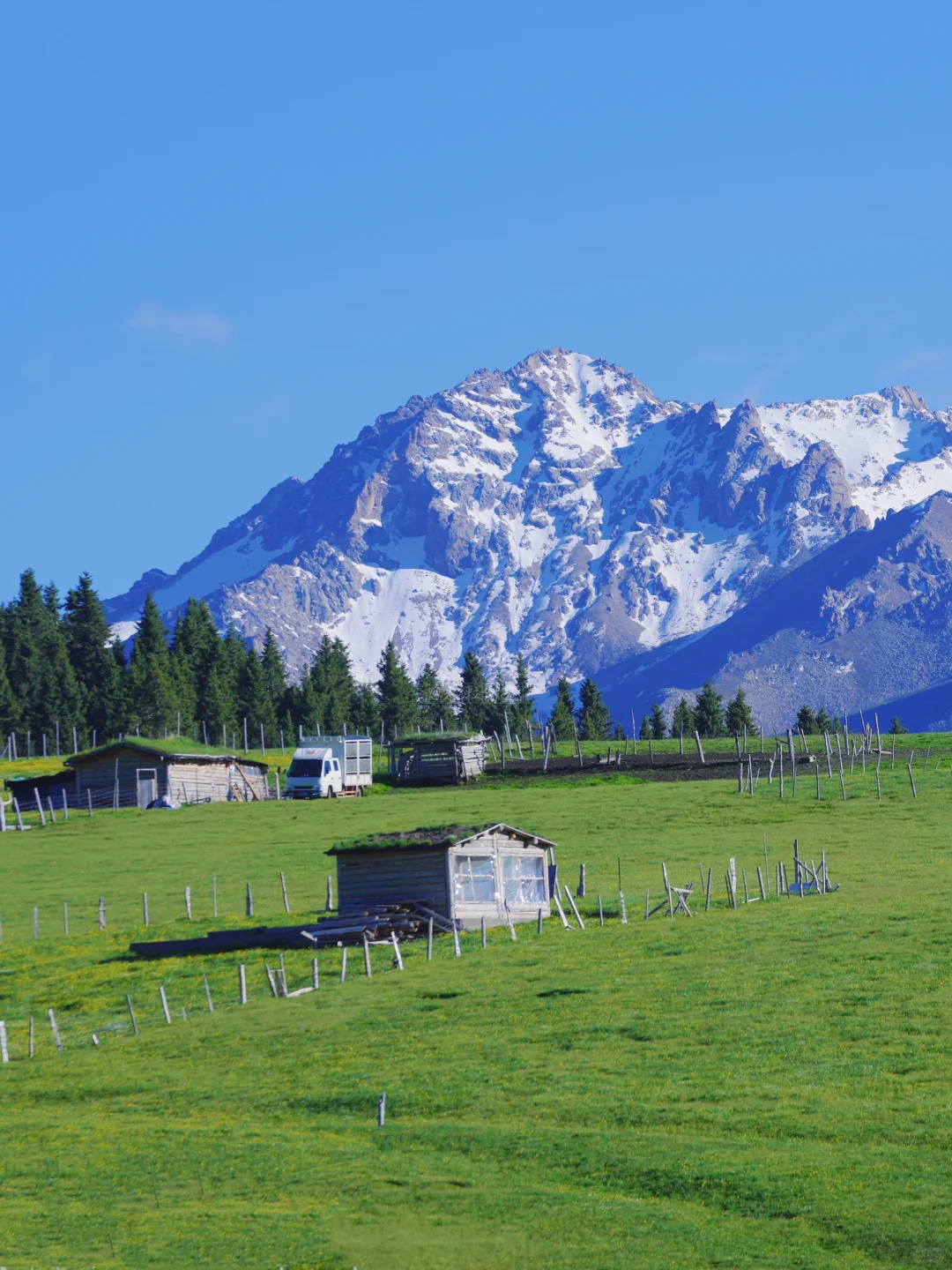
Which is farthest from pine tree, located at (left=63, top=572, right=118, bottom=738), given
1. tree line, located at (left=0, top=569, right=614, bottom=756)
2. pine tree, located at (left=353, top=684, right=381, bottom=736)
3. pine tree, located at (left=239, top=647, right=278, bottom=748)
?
pine tree, located at (left=353, top=684, right=381, bottom=736)

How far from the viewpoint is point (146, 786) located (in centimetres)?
10481

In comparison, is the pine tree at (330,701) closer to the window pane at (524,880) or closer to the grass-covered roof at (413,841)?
the window pane at (524,880)

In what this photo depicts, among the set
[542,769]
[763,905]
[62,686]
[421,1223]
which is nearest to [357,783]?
[542,769]

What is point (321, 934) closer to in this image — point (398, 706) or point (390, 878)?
point (390, 878)

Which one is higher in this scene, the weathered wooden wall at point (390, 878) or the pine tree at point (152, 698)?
the pine tree at point (152, 698)

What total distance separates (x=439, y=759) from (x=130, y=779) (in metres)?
21.9

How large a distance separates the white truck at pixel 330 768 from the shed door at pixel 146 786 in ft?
27.3

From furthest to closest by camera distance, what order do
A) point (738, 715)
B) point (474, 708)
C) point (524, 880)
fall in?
point (738, 715)
point (474, 708)
point (524, 880)

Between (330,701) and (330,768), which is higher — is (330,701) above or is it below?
above

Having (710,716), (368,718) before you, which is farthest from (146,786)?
(710,716)

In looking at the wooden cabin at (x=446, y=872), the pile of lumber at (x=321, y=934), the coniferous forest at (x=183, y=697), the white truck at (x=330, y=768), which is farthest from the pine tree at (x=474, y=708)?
the pile of lumber at (x=321, y=934)

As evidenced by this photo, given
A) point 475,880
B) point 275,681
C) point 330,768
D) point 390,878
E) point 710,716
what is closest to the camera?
point 390,878

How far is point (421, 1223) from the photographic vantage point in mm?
28422

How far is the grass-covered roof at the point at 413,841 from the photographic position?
59.1 metres
